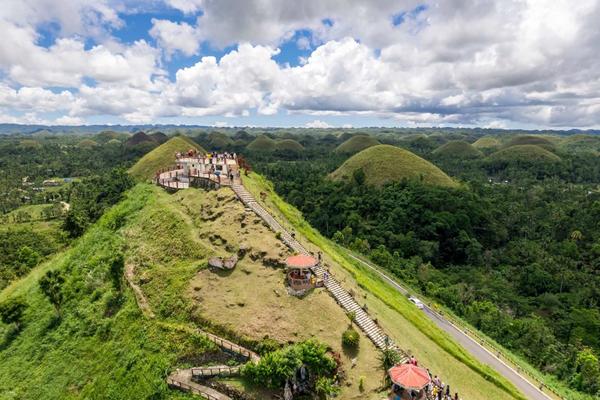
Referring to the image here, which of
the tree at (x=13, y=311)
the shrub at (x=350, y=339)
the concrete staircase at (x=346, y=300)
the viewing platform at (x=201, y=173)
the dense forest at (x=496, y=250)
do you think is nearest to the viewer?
the shrub at (x=350, y=339)

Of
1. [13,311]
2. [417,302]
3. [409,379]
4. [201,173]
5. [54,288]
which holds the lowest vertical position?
[417,302]

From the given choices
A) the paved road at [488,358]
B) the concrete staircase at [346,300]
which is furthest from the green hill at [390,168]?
the concrete staircase at [346,300]

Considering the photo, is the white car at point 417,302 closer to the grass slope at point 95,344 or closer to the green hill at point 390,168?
the grass slope at point 95,344

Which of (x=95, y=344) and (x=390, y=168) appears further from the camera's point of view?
(x=390, y=168)

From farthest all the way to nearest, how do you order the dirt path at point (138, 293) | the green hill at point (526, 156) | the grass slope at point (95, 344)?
the green hill at point (526, 156)
the dirt path at point (138, 293)
the grass slope at point (95, 344)

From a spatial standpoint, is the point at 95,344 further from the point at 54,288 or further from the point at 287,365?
the point at 287,365

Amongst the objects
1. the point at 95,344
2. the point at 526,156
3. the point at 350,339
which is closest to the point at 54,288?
the point at 95,344

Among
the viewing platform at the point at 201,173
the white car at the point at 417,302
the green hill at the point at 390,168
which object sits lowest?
the white car at the point at 417,302
